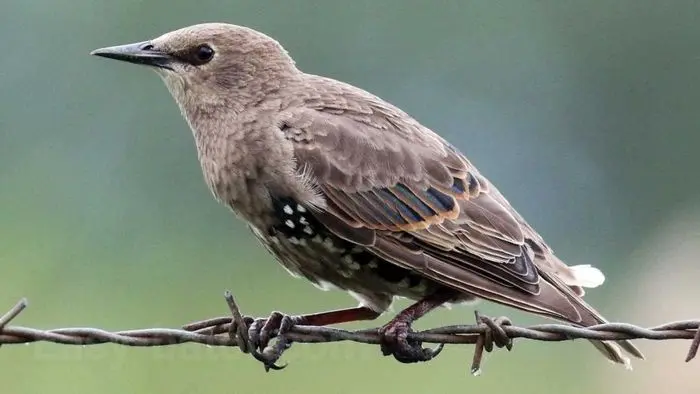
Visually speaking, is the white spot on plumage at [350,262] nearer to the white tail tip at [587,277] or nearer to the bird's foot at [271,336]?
the bird's foot at [271,336]

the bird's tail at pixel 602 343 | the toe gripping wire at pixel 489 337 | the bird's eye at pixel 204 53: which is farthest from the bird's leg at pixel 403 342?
the bird's eye at pixel 204 53

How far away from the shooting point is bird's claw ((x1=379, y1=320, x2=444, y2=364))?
607cm

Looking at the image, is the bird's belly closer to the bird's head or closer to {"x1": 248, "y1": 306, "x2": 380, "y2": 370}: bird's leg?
{"x1": 248, "y1": 306, "x2": 380, "y2": 370}: bird's leg

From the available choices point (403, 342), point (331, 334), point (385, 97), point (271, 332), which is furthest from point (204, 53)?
point (385, 97)

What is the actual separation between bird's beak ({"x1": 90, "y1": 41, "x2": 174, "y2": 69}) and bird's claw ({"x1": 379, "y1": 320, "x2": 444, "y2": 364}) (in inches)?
73.5

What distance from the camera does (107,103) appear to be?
1812 centimetres

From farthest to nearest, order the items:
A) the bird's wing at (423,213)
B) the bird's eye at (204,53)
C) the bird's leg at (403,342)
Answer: the bird's eye at (204,53), the bird's wing at (423,213), the bird's leg at (403,342)

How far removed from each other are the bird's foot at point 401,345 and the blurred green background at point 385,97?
10.1 feet

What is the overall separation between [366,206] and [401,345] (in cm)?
75

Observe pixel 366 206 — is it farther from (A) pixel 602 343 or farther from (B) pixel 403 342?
(A) pixel 602 343

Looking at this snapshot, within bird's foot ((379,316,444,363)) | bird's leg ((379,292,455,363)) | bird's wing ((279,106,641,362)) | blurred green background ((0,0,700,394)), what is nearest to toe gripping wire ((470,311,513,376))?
bird's leg ((379,292,455,363))

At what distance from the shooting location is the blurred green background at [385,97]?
10.3 m

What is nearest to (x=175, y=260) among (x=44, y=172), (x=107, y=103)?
(x=44, y=172)

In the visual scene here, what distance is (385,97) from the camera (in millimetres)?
19781
